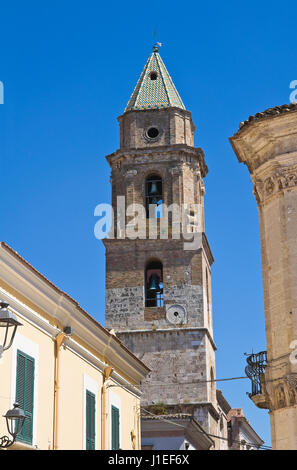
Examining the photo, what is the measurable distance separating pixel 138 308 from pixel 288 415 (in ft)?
→ 76.5

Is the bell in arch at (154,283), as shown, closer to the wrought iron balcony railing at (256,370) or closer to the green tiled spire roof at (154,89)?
the green tiled spire roof at (154,89)

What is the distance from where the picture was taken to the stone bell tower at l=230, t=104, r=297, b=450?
47.1ft

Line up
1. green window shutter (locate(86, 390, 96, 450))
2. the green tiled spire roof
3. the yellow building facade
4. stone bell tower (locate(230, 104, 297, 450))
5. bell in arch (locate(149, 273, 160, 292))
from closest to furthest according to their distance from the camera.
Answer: the yellow building facade
stone bell tower (locate(230, 104, 297, 450))
green window shutter (locate(86, 390, 96, 450))
bell in arch (locate(149, 273, 160, 292))
the green tiled spire roof

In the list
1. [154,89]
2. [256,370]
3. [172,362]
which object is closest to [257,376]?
[256,370]

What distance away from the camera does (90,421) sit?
17.3m

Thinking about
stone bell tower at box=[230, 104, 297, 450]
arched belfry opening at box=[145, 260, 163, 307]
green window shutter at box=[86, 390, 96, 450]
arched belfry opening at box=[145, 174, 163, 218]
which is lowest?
green window shutter at box=[86, 390, 96, 450]

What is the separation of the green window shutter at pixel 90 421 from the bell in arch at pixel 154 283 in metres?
20.9

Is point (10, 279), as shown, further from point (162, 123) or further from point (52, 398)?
point (162, 123)

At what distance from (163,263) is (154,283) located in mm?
976

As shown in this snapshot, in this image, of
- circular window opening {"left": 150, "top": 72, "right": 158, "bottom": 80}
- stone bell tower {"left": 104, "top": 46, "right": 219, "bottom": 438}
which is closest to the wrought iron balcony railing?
stone bell tower {"left": 104, "top": 46, "right": 219, "bottom": 438}

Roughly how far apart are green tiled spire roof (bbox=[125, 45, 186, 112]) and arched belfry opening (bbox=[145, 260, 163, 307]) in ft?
25.5

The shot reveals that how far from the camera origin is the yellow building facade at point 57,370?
13812 millimetres

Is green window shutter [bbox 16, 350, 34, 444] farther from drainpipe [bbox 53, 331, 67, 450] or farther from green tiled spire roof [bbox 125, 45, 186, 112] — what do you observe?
green tiled spire roof [bbox 125, 45, 186, 112]

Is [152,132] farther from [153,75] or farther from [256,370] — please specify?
[256,370]
